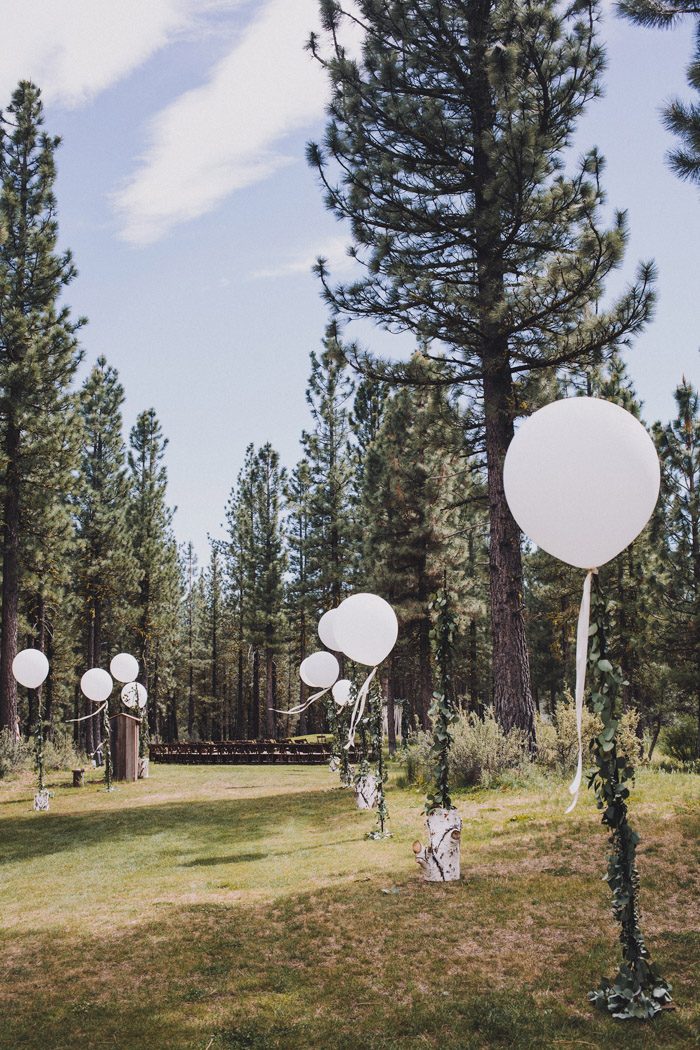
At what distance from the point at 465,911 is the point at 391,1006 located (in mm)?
1465

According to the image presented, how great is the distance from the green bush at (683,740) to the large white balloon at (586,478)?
14.9m

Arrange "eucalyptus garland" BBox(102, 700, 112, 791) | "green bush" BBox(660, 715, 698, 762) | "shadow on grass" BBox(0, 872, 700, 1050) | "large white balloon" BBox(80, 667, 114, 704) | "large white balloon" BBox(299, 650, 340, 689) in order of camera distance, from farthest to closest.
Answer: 1. "green bush" BBox(660, 715, 698, 762)
2. "eucalyptus garland" BBox(102, 700, 112, 791)
3. "large white balloon" BBox(80, 667, 114, 704)
4. "large white balloon" BBox(299, 650, 340, 689)
5. "shadow on grass" BBox(0, 872, 700, 1050)

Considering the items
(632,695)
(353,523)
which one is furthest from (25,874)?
(353,523)

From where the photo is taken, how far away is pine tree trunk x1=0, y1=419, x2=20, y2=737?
16.9 meters

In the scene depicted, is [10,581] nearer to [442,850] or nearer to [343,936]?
[442,850]

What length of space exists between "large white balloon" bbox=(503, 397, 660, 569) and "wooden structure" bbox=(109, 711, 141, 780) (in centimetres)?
1308

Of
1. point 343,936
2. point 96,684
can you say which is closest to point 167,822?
point 96,684

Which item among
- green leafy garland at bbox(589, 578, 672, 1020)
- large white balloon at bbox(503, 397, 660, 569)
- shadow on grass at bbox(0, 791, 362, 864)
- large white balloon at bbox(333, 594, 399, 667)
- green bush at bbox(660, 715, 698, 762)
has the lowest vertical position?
green bush at bbox(660, 715, 698, 762)

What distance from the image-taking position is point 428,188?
37.3ft

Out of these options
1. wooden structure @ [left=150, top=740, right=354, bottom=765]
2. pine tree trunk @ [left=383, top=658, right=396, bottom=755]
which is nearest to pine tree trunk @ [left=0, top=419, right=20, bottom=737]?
wooden structure @ [left=150, top=740, right=354, bottom=765]

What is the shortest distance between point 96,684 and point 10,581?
5.75m

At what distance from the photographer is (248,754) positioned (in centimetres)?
2084

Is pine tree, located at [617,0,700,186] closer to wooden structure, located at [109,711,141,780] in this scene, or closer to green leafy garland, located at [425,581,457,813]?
green leafy garland, located at [425,581,457,813]

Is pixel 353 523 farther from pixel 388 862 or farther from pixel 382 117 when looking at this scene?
pixel 388 862
